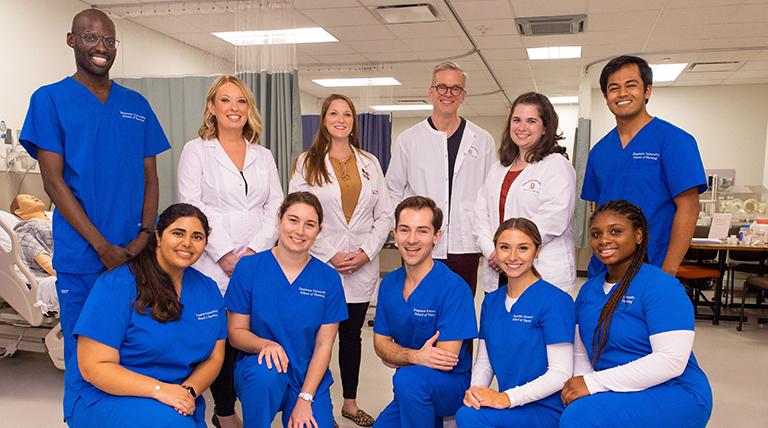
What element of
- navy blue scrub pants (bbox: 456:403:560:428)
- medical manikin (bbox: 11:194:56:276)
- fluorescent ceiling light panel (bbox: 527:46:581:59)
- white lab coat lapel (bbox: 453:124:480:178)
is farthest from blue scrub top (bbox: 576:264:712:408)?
fluorescent ceiling light panel (bbox: 527:46:581:59)

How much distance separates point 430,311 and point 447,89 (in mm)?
1077

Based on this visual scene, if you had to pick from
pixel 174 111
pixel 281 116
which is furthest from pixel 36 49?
pixel 281 116

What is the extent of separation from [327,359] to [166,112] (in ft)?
9.60

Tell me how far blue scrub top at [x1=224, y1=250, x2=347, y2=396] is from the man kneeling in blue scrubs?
261mm

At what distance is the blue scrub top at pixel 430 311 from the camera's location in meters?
2.16

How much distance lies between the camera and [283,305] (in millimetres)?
2207

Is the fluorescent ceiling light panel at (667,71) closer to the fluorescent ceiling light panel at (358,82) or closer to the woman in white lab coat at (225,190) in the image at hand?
the fluorescent ceiling light panel at (358,82)

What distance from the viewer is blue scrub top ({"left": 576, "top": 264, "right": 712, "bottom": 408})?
1.75 meters

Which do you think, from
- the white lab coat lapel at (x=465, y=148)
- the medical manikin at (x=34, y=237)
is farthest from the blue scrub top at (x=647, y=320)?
the medical manikin at (x=34, y=237)

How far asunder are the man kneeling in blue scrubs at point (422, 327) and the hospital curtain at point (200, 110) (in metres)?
2.16

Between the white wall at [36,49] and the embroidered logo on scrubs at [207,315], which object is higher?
the white wall at [36,49]

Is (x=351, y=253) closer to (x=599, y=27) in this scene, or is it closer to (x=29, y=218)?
(x=29, y=218)

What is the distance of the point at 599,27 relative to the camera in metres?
5.73

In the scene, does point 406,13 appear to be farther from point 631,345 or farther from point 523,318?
point 631,345
